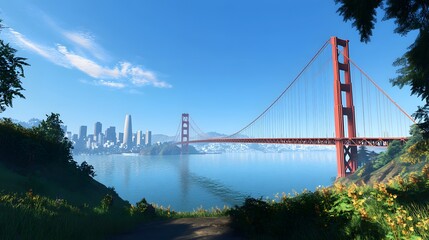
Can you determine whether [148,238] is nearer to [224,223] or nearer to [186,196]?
[224,223]

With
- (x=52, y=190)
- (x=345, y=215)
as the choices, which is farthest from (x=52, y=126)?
(x=345, y=215)

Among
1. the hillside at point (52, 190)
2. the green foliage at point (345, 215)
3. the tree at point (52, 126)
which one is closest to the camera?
the green foliage at point (345, 215)

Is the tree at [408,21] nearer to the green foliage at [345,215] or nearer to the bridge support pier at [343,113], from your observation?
the green foliage at [345,215]

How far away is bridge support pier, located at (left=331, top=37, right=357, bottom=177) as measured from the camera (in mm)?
40156

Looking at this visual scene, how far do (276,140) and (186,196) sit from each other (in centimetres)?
2263

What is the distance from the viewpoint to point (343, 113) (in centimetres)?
4334

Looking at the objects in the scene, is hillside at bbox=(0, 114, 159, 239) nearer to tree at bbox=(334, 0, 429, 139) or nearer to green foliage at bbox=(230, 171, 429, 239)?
green foliage at bbox=(230, 171, 429, 239)

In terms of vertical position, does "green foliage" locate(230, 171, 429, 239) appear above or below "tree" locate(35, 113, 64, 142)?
below

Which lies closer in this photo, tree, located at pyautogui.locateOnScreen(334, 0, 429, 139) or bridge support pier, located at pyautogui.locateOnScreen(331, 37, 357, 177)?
tree, located at pyautogui.locateOnScreen(334, 0, 429, 139)

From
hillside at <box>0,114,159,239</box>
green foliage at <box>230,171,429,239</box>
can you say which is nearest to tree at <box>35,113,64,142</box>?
hillside at <box>0,114,159,239</box>

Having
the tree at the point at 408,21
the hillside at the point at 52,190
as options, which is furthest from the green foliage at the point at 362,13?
the hillside at the point at 52,190

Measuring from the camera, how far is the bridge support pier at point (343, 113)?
40.2m

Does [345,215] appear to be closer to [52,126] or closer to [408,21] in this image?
[408,21]

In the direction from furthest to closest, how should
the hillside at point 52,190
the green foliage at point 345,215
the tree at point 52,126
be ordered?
the tree at point 52,126 < the hillside at point 52,190 < the green foliage at point 345,215
